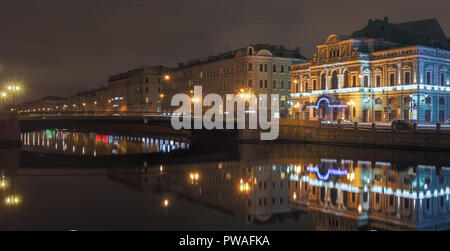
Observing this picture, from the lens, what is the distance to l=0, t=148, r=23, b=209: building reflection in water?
81.3 ft

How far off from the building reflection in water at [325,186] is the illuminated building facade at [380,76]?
62.6 feet

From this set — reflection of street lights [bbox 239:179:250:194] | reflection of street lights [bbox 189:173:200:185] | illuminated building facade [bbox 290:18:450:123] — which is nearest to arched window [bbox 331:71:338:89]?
illuminated building facade [bbox 290:18:450:123]

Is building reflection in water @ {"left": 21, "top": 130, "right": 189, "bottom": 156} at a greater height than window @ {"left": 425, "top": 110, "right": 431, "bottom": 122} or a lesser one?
lesser

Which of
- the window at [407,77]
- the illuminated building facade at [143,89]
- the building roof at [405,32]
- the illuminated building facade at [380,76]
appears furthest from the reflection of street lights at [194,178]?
the illuminated building facade at [143,89]

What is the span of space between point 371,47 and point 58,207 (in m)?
57.5

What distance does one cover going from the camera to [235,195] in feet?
88.9

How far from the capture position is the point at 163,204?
80.2 ft

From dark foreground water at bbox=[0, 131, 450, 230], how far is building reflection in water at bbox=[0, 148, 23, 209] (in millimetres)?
93

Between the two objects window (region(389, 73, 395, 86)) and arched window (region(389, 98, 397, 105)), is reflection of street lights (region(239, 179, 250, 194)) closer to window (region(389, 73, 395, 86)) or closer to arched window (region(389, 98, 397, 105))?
arched window (region(389, 98, 397, 105))

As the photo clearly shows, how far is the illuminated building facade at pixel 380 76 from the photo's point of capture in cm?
6328

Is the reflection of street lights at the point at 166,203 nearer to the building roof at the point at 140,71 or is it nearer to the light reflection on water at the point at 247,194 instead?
the light reflection on water at the point at 247,194

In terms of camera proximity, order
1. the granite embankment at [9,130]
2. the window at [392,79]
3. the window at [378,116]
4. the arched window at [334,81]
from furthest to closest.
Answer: the arched window at [334,81]
the window at [378,116]
the window at [392,79]
the granite embankment at [9,130]
